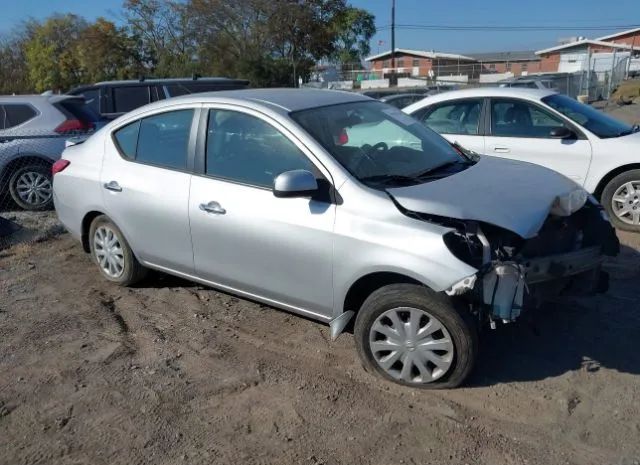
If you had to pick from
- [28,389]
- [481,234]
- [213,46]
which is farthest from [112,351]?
[213,46]

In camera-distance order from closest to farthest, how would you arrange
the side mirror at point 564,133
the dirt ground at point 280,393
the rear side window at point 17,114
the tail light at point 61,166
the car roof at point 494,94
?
the dirt ground at point 280,393, the tail light at point 61,166, the side mirror at point 564,133, the car roof at point 494,94, the rear side window at point 17,114

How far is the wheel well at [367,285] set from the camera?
143 inches

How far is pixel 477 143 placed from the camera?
7.41 meters

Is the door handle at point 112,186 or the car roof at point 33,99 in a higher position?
the car roof at point 33,99

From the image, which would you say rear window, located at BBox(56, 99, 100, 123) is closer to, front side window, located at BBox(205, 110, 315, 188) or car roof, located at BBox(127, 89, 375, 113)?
car roof, located at BBox(127, 89, 375, 113)

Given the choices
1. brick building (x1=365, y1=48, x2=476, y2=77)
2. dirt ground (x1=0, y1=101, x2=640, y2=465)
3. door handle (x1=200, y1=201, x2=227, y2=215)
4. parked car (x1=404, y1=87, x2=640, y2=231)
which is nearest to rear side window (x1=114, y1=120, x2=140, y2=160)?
door handle (x1=200, y1=201, x2=227, y2=215)

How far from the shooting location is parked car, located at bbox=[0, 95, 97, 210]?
8281mm

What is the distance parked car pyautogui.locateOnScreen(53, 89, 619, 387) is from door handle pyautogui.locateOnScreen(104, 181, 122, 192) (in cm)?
2

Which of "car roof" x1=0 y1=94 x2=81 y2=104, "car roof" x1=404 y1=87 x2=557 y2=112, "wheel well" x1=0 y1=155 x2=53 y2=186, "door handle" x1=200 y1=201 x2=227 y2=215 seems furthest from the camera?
"car roof" x1=0 y1=94 x2=81 y2=104

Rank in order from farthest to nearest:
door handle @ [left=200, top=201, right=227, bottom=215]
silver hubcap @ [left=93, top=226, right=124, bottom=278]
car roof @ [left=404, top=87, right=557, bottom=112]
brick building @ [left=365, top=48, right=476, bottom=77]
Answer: brick building @ [left=365, top=48, right=476, bottom=77]
car roof @ [left=404, top=87, right=557, bottom=112]
silver hubcap @ [left=93, top=226, right=124, bottom=278]
door handle @ [left=200, top=201, right=227, bottom=215]

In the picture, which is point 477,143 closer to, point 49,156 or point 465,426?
point 465,426

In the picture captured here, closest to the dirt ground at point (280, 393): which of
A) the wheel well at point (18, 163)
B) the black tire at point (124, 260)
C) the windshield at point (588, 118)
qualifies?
the black tire at point (124, 260)

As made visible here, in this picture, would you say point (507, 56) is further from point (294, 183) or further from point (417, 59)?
point (294, 183)

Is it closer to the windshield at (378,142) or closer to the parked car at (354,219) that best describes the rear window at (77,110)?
the parked car at (354,219)
